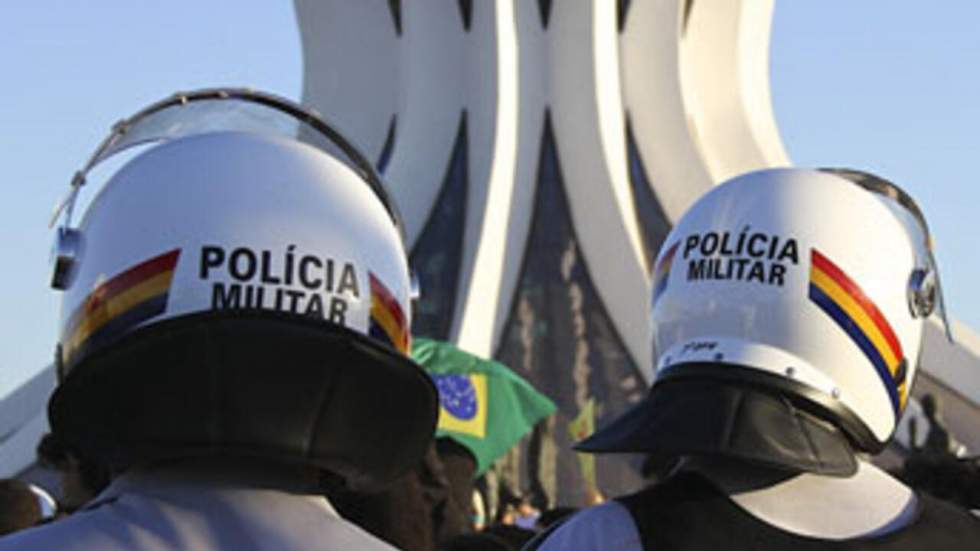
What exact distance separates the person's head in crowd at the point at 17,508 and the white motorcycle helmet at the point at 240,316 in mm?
3146

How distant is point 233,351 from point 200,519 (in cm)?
14

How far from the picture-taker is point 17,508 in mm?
5145

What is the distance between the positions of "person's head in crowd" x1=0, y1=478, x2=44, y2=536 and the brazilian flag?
495 cm

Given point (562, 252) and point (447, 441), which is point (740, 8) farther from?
point (447, 441)

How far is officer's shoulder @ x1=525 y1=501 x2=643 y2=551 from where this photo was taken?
2.45 m

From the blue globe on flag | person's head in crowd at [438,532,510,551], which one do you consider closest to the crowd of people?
person's head in crowd at [438,532,510,551]

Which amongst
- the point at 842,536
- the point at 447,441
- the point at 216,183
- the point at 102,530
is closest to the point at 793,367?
the point at 842,536

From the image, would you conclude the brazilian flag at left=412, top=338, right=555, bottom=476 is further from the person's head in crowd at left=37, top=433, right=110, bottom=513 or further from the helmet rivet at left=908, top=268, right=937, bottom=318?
the person's head in crowd at left=37, top=433, right=110, bottom=513

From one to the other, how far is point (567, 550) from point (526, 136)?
2569 cm

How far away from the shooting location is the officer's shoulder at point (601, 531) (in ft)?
8.03

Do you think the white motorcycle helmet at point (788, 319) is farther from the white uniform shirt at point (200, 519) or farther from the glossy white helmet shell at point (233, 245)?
the white uniform shirt at point (200, 519)

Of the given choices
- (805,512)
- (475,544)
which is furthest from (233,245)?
(475,544)

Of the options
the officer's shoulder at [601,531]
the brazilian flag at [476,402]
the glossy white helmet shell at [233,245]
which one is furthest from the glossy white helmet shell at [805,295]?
the brazilian flag at [476,402]

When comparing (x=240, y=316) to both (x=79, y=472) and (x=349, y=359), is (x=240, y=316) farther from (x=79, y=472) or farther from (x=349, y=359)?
(x=79, y=472)
